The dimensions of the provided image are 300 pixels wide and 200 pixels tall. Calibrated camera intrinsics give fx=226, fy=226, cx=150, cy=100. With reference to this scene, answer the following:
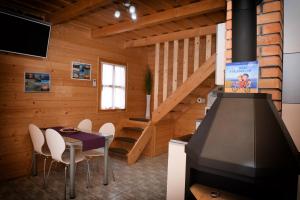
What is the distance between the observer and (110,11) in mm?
3264

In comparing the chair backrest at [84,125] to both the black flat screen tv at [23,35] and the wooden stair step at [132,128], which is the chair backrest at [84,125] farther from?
the black flat screen tv at [23,35]

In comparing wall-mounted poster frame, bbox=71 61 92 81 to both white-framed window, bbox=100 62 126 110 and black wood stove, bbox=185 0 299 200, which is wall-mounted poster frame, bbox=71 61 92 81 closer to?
white-framed window, bbox=100 62 126 110

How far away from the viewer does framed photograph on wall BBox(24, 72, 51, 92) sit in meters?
3.37

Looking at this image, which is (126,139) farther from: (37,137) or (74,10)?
(74,10)

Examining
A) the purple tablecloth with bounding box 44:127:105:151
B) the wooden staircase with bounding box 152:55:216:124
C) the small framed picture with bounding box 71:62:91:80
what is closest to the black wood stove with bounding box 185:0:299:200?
the purple tablecloth with bounding box 44:127:105:151

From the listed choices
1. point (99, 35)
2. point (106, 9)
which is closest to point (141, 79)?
point (99, 35)

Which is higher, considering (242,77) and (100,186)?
(242,77)

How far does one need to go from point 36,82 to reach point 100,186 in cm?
184

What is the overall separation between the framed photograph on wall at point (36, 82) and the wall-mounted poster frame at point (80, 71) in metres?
0.49

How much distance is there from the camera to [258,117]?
1.49 metres

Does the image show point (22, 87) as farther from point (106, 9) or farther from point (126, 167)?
point (126, 167)

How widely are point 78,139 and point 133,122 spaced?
2.03m

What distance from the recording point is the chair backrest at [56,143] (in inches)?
107

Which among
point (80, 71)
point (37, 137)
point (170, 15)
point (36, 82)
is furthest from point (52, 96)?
point (170, 15)
